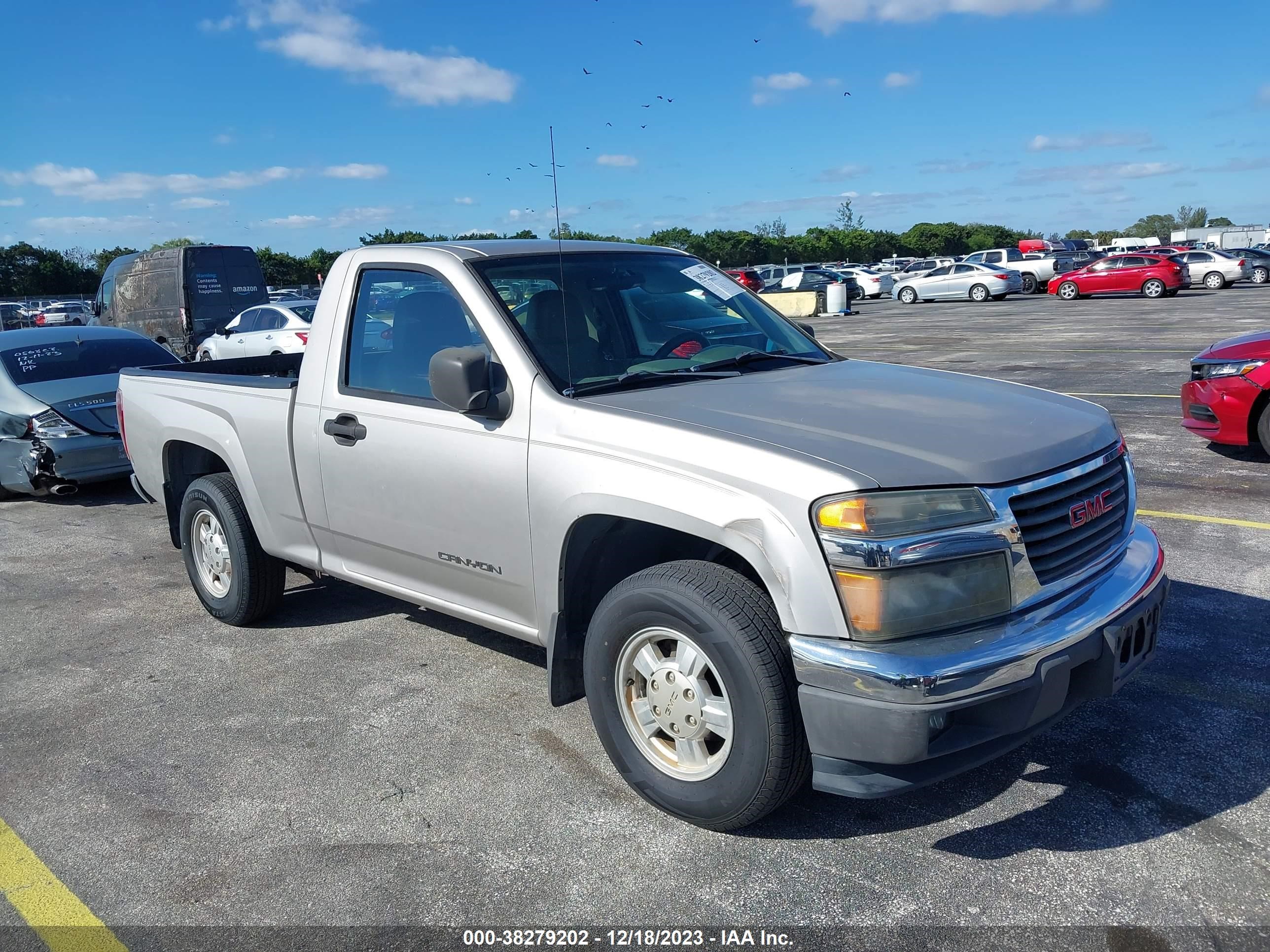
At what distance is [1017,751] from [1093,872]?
2.48 ft

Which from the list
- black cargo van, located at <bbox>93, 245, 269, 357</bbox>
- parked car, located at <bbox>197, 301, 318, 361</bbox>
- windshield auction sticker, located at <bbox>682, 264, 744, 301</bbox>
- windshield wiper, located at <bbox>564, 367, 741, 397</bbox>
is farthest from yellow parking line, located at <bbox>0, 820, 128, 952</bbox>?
black cargo van, located at <bbox>93, 245, 269, 357</bbox>

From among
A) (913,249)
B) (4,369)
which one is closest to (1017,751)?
(4,369)

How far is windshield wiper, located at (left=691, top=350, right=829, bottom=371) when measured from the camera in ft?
13.2

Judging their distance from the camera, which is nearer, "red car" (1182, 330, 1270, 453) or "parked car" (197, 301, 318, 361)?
"red car" (1182, 330, 1270, 453)

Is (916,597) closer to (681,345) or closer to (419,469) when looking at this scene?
(681,345)

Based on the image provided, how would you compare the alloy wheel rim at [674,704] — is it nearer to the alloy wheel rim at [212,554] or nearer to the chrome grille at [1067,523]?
the chrome grille at [1067,523]

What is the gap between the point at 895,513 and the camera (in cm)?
279

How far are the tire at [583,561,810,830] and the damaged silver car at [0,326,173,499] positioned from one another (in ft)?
21.9

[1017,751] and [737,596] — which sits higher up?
[737,596]

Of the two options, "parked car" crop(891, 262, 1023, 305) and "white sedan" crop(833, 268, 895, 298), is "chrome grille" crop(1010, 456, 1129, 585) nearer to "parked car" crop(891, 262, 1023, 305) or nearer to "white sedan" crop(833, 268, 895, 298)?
"parked car" crop(891, 262, 1023, 305)

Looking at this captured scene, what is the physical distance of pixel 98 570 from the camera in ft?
21.9

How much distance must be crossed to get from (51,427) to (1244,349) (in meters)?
9.64

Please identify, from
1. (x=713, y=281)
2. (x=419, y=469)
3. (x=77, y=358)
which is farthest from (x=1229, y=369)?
(x=77, y=358)

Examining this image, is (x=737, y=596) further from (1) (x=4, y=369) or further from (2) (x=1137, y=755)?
(1) (x=4, y=369)
